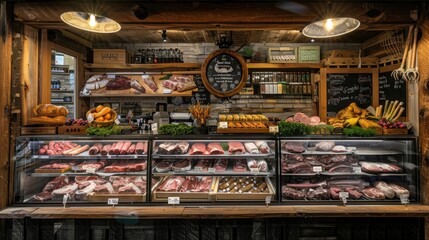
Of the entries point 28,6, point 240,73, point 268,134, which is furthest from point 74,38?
point 268,134

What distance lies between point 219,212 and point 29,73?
3159mm

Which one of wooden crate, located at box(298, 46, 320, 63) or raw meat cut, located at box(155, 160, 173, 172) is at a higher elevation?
wooden crate, located at box(298, 46, 320, 63)

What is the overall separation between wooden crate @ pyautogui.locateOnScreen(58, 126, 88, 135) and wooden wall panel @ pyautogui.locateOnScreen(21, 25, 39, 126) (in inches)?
18.5

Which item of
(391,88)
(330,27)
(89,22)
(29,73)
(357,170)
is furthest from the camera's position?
(391,88)

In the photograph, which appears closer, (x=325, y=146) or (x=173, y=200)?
(x=173, y=200)

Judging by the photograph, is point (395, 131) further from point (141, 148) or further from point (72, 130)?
point (72, 130)

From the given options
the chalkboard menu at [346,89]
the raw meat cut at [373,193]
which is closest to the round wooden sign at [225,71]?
the raw meat cut at [373,193]

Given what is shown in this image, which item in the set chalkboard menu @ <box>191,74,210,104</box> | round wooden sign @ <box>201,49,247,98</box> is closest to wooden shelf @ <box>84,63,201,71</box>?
chalkboard menu @ <box>191,74,210,104</box>

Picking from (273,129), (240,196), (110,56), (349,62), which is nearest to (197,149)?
(240,196)

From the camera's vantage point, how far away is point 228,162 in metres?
3.89

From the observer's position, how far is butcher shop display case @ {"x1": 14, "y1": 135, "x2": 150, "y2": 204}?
133 inches

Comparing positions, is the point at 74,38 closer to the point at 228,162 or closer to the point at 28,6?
the point at 28,6

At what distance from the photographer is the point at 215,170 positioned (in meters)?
3.53

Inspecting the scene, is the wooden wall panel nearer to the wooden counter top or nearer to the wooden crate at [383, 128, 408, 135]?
the wooden counter top
